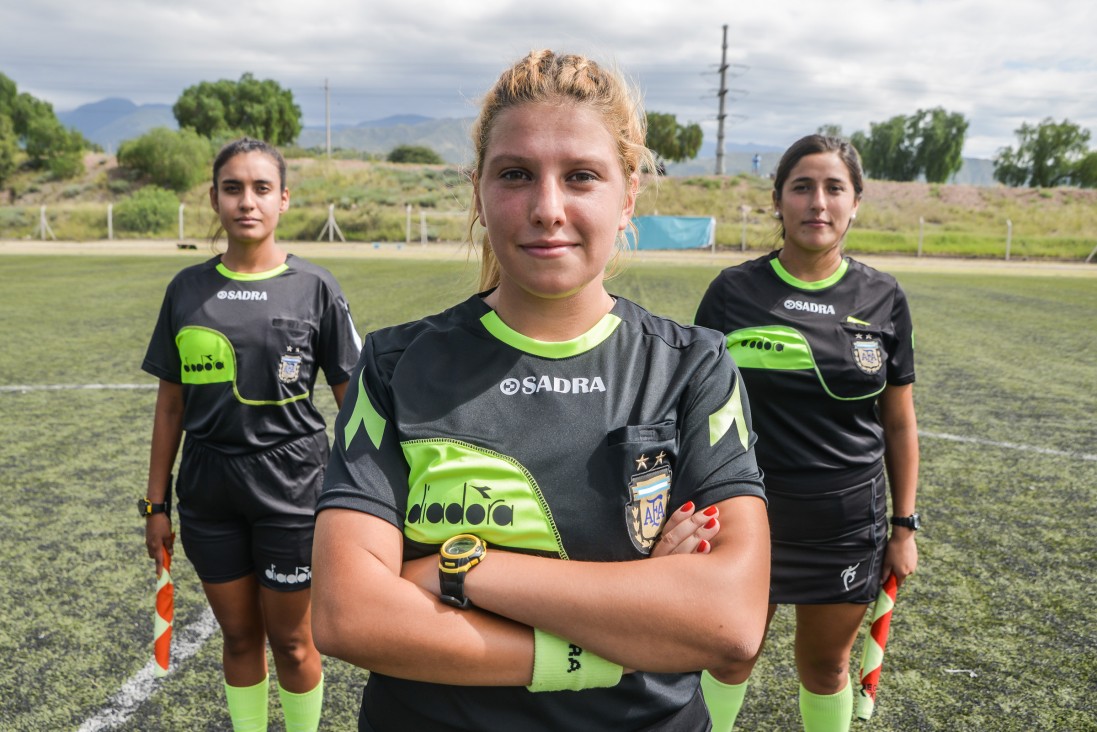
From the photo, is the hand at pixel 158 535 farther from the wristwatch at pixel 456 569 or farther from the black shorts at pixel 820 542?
the black shorts at pixel 820 542

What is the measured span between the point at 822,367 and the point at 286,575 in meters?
2.12

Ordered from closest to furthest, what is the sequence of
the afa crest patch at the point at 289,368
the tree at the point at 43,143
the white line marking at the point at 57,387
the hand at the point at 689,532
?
the hand at the point at 689,532 → the afa crest patch at the point at 289,368 → the white line marking at the point at 57,387 → the tree at the point at 43,143

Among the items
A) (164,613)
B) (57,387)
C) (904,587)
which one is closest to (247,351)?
(164,613)

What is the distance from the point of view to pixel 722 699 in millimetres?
3133

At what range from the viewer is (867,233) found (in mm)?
42875

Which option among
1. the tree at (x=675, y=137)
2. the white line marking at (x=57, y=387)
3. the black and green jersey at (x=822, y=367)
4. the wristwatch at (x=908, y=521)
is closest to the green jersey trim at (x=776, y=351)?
the black and green jersey at (x=822, y=367)

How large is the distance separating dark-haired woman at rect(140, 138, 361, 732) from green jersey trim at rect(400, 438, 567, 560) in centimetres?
159

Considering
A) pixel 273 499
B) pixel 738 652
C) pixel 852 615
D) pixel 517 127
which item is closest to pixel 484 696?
pixel 738 652

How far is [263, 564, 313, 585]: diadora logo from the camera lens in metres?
3.03

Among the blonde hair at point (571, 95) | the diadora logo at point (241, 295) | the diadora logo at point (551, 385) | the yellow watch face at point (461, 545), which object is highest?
the blonde hair at point (571, 95)

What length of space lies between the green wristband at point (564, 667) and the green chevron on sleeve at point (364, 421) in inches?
18.8

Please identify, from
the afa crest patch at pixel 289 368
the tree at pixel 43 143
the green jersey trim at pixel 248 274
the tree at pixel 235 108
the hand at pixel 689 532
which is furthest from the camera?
the tree at pixel 235 108

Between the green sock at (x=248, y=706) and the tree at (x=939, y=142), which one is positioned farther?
the tree at (x=939, y=142)

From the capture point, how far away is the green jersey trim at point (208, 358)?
9.93 ft
